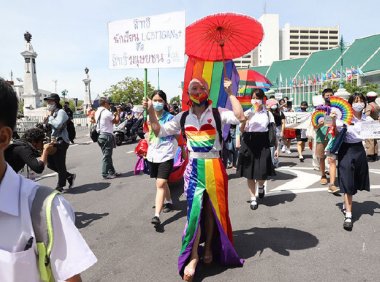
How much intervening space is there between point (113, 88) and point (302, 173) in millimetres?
52833

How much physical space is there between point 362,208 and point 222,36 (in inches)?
137

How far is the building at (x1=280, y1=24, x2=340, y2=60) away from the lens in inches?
5217

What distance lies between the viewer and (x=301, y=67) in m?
71.8

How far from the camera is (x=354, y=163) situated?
181 inches

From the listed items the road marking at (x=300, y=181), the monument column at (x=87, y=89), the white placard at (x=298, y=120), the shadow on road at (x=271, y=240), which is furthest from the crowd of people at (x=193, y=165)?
the monument column at (x=87, y=89)

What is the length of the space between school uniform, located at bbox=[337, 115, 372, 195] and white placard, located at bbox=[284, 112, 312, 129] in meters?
5.13

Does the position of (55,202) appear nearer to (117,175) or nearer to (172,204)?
(172,204)

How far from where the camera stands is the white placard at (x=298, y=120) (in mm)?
9797

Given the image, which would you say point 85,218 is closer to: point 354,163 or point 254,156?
point 254,156

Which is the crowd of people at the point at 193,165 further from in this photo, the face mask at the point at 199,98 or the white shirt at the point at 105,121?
the white shirt at the point at 105,121

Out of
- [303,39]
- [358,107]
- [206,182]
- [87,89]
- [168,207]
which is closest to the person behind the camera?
[206,182]

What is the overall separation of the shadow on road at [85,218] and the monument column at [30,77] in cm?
2558

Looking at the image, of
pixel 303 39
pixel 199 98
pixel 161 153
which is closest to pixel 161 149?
pixel 161 153

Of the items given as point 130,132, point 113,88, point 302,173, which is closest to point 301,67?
point 113,88
